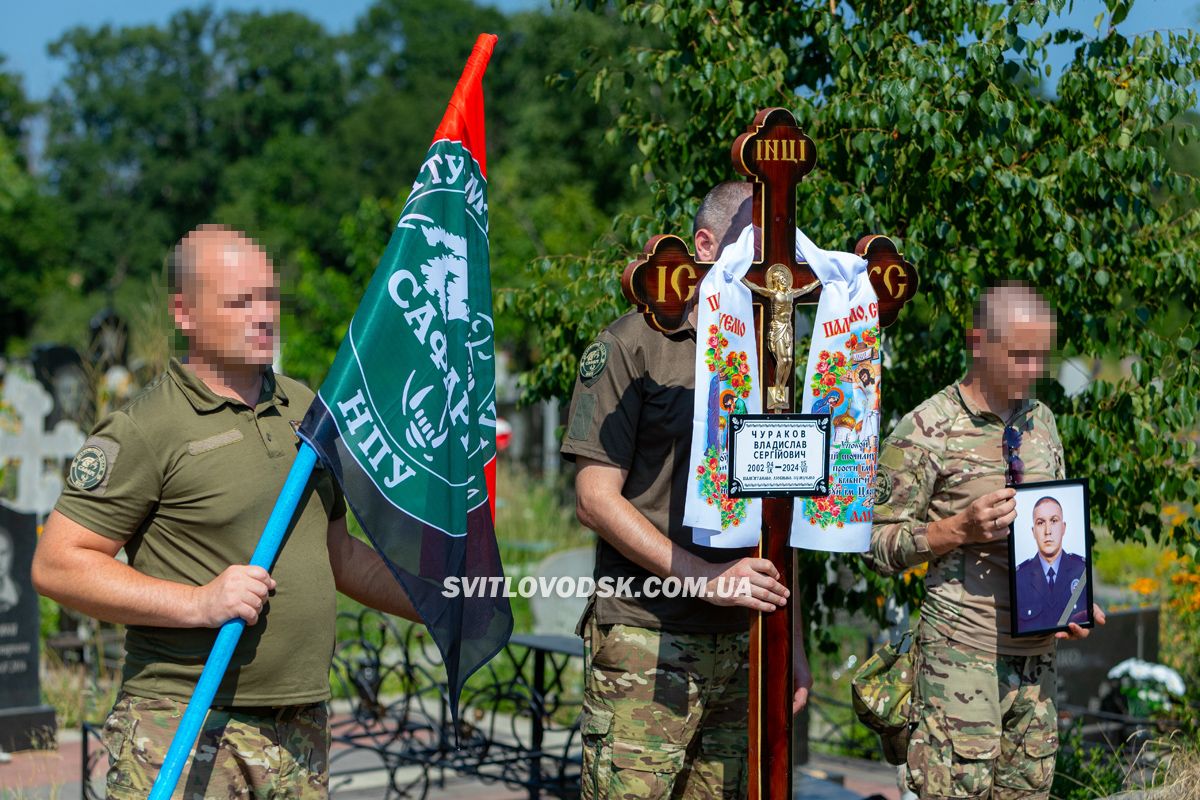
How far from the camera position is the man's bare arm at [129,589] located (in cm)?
265

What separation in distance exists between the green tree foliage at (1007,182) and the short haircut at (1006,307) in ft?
2.92

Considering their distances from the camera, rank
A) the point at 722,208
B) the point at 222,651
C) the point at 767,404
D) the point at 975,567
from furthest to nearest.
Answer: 1. the point at 975,567
2. the point at 722,208
3. the point at 767,404
4. the point at 222,651

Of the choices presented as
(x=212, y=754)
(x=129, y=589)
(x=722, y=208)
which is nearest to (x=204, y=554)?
(x=129, y=589)

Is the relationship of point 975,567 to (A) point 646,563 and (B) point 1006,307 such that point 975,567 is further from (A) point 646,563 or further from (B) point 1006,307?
(A) point 646,563

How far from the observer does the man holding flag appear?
8.90 feet

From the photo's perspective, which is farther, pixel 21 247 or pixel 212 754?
pixel 21 247

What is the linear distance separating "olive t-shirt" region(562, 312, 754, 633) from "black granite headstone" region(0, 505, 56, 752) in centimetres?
520

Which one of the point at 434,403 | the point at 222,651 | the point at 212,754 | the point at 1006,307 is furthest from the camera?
the point at 1006,307

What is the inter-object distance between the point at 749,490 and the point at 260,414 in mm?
1136

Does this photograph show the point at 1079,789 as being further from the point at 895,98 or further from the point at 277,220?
the point at 277,220

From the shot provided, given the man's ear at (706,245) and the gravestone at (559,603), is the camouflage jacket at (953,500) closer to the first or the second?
the man's ear at (706,245)

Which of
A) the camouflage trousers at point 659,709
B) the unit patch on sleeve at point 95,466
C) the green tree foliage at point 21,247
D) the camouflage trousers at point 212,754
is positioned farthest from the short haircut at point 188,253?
the green tree foliage at point 21,247

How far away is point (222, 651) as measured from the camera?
265 centimetres

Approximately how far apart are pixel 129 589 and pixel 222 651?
22 centimetres
